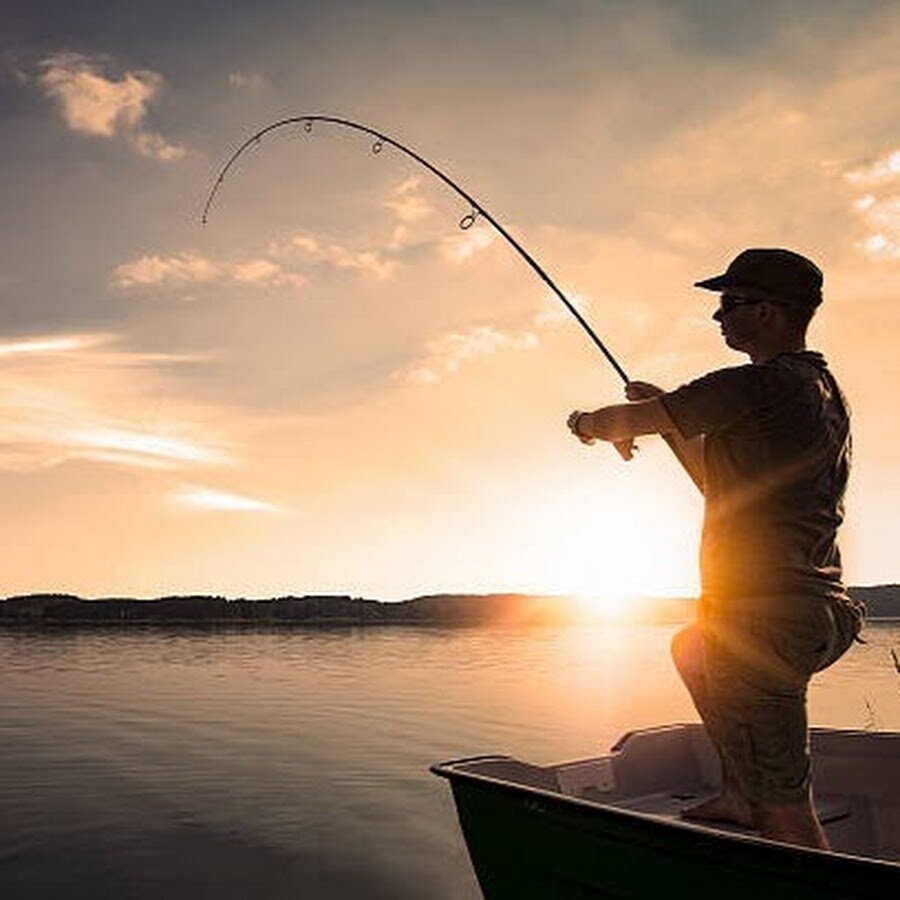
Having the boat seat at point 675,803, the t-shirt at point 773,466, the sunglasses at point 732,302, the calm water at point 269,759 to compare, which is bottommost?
the calm water at point 269,759

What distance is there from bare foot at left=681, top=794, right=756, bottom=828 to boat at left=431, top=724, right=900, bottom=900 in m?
0.07

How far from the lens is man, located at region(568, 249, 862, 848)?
12.9 feet

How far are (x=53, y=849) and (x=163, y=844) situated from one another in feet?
3.36

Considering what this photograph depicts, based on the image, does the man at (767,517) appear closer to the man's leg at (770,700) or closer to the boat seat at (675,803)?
the man's leg at (770,700)

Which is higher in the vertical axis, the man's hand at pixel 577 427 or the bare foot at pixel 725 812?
the man's hand at pixel 577 427

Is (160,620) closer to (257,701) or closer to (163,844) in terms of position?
(257,701)

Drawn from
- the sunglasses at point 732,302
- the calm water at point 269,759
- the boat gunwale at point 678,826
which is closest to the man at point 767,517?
the sunglasses at point 732,302

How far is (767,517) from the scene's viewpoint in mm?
3984

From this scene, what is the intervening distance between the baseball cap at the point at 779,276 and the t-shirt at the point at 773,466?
26 cm

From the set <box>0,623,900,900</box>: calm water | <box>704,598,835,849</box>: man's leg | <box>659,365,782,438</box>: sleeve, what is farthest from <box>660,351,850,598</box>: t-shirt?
<box>0,623,900,900</box>: calm water

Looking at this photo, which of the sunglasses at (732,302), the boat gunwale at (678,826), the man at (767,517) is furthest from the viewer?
the sunglasses at (732,302)

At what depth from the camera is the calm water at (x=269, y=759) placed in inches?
381

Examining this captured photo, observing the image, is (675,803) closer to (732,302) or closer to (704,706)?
(704,706)

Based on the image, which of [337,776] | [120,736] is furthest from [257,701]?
[337,776]
